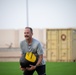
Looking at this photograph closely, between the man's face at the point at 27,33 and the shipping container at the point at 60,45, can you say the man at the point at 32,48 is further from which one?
the shipping container at the point at 60,45

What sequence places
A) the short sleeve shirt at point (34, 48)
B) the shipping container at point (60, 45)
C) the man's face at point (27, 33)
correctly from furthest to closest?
the shipping container at point (60, 45) → the short sleeve shirt at point (34, 48) → the man's face at point (27, 33)

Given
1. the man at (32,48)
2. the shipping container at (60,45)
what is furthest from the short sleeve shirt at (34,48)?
the shipping container at (60,45)

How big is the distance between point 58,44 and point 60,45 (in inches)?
7.1

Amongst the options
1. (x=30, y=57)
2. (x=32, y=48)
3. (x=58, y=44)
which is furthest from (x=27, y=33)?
(x=58, y=44)

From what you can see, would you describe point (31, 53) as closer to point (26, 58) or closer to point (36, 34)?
point (26, 58)

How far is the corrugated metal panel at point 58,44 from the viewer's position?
774 inches

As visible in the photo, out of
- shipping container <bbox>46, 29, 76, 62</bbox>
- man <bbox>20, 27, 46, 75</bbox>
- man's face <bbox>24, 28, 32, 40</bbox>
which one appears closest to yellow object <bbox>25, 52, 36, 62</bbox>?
man <bbox>20, 27, 46, 75</bbox>

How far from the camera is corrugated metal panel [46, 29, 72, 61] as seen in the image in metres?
19.7

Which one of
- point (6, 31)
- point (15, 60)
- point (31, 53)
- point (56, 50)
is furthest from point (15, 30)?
point (31, 53)

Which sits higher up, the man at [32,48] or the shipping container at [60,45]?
the man at [32,48]

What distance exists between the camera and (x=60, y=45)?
780 inches

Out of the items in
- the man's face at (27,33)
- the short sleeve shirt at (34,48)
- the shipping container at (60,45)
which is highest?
the man's face at (27,33)

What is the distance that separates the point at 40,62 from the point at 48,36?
15.1 meters

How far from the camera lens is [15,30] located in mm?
21672
